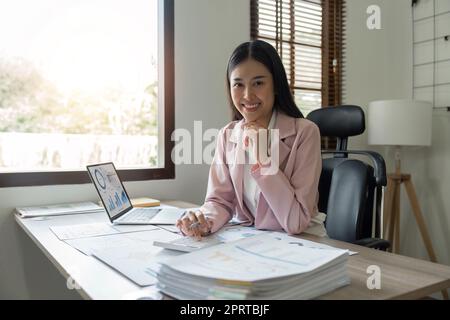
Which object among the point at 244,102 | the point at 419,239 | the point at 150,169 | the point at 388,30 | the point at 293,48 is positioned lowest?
the point at 419,239

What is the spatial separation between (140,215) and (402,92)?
2.38m

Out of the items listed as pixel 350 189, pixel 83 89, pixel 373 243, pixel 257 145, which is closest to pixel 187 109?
pixel 83 89

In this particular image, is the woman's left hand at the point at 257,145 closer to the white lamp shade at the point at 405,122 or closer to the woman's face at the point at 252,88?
the woman's face at the point at 252,88

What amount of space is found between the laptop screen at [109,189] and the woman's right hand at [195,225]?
15.6 inches

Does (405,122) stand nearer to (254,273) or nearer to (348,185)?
(348,185)

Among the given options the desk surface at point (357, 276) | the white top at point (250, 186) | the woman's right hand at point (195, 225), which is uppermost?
the white top at point (250, 186)

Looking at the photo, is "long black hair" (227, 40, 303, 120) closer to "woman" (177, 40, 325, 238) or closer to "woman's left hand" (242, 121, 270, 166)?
"woman" (177, 40, 325, 238)

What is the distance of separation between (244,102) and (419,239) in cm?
221

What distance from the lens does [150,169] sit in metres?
2.04

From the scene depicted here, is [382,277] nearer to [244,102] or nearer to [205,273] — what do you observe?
[205,273]

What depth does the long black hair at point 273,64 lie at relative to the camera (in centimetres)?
130

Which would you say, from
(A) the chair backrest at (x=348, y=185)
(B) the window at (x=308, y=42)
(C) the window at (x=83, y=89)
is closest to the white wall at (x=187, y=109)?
(C) the window at (x=83, y=89)

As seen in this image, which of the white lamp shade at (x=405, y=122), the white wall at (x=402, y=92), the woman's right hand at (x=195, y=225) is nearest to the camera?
the woman's right hand at (x=195, y=225)

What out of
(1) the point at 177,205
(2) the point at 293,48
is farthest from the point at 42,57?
(2) the point at 293,48
